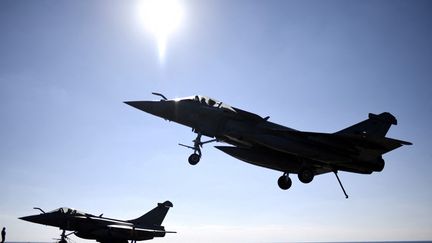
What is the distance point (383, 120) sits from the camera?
59.2 ft

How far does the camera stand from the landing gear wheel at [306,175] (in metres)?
16.4

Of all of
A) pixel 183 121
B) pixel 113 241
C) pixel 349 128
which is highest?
pixel 349 128

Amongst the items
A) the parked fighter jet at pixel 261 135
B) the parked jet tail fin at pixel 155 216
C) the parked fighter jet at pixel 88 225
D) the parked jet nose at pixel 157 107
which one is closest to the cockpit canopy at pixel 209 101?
the parked fighter jet at pixel 261 135

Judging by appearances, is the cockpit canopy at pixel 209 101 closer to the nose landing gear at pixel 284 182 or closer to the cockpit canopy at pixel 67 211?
the nose landing gear at pixel 284 182

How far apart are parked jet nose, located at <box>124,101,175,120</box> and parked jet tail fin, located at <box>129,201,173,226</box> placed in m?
21.4

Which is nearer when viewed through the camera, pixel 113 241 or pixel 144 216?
pixel 113 241

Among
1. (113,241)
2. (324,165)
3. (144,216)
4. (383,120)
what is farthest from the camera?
(144,216)

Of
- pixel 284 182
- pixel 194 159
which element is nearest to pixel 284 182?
pixel 284 182

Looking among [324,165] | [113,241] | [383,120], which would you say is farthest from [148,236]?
[383,120]

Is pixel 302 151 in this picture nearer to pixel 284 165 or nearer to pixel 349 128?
pixel 284 165

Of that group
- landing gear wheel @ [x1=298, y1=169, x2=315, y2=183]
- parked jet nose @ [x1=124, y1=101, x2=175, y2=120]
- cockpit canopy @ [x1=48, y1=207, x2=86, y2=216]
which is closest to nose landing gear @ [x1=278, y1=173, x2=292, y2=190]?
landing gear wheel @ [x1=298, y1=169, x2=315, y2=183]

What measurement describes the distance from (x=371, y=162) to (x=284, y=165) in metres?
4.05

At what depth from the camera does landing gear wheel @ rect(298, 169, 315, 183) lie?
645 inches

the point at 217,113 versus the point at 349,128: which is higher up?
the point at 349,128
